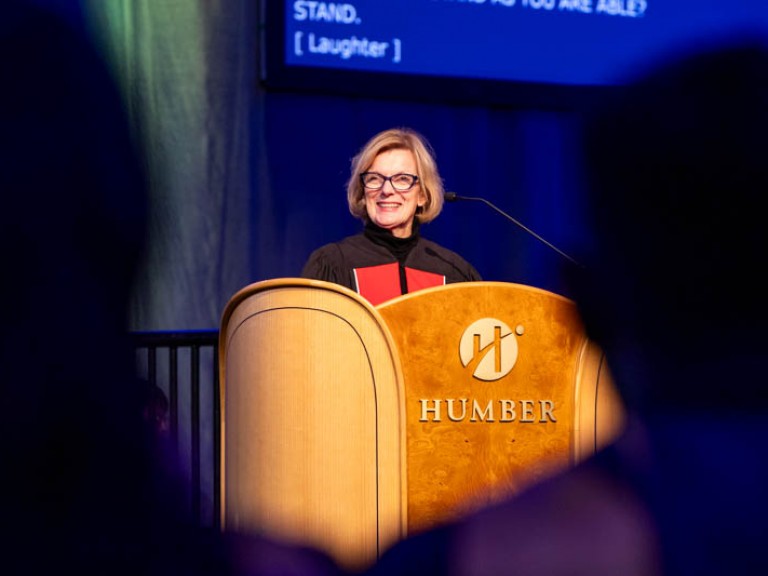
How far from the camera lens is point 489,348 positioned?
2.14 m

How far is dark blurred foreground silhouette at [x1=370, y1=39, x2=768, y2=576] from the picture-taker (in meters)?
0.58

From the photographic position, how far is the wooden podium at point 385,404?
2014 mm

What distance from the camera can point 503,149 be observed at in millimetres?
4664

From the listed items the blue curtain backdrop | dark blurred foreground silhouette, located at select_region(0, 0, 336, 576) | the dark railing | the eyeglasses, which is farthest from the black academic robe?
dark blurred foreground silhouette, located at select_region(0, 0, 336, 576)

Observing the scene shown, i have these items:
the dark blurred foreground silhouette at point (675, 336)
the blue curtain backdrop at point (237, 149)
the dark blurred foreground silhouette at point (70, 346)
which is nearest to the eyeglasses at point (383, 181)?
the blue curtain backdrop at point (237, 149)

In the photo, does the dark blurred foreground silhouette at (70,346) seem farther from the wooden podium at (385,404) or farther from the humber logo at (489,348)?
the humber logo at (489,348)

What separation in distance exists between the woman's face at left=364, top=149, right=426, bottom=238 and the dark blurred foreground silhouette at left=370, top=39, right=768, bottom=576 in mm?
2088

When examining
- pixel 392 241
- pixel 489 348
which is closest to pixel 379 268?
pixel 392 241

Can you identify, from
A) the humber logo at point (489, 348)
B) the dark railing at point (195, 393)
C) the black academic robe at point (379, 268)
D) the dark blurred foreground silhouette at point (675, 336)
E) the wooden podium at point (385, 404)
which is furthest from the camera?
the dark railing at point (195, 393)

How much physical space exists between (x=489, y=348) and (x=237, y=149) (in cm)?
236

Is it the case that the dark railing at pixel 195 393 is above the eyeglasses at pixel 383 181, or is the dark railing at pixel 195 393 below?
below

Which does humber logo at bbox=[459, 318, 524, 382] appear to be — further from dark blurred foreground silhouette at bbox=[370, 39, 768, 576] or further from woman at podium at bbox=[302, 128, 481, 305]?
dark blurred foreground silhouette at bbox=[370, 39, 768, 576]

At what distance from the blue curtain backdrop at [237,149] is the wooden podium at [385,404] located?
194cm

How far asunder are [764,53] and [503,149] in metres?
4.12
